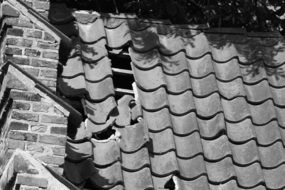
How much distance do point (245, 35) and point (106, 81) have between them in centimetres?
174

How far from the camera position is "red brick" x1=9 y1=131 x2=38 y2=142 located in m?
7.27

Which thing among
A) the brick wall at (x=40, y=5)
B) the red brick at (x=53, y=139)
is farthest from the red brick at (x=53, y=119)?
the brick wall at (x=40, y=5)

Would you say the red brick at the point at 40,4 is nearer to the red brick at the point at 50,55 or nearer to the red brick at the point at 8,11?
the red brick at the point at 8,11

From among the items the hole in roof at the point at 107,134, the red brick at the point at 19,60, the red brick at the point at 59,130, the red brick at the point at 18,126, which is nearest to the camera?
the red brick at the point at 18,126

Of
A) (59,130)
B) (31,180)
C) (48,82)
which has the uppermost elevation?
(48,82)

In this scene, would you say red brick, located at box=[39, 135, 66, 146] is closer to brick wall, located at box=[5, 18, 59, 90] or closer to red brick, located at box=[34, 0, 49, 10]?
brick wall, located at box=[5, 18, 59, 90]

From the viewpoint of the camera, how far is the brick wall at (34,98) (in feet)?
24.0

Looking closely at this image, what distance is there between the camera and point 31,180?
699 cm

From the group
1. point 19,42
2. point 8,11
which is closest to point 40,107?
point 19,42

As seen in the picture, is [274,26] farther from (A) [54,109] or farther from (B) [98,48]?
(A) [54,109]

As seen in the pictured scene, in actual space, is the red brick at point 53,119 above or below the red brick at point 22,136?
above

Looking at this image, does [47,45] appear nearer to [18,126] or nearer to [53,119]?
[53,119]

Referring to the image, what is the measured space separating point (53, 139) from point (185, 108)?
1.66 m

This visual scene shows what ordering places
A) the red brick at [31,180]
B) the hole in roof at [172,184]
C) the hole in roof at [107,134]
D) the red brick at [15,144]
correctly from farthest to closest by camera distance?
1. the hole in roof at [107,134]
2. the hole in roof at [172,184]
3. the red brick at [15,144]
4. the red brick at [31,180]
